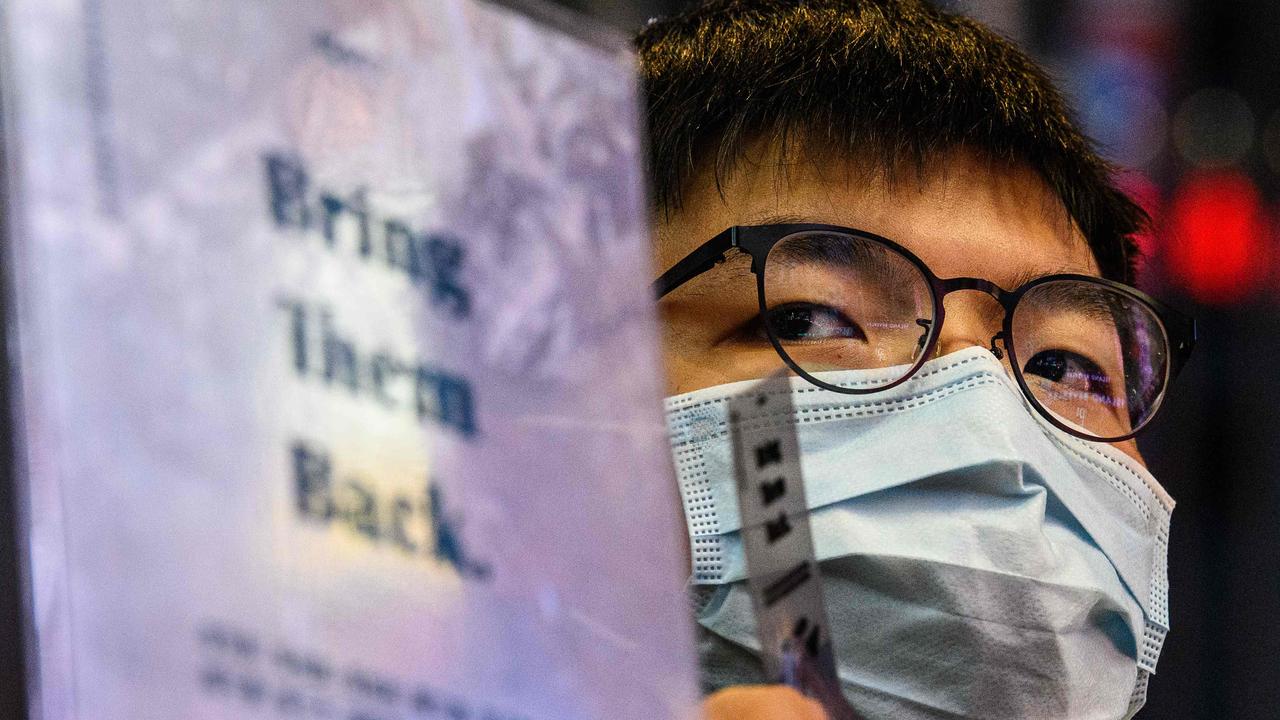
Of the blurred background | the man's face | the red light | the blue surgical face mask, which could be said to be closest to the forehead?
the man's face

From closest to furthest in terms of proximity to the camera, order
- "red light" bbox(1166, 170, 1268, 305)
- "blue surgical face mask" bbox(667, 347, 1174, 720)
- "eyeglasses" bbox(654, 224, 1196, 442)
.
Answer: "blue surgical face mask" bbox(667, 347, 1174, 720) < "eyeglasses" bbox(654, 224, 1196, 442) < "red light" bbox(1166, 170, 1268, 305)

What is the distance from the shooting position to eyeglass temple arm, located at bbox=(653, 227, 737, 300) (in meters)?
0.99

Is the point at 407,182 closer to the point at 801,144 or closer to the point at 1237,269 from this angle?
the point at 801,144

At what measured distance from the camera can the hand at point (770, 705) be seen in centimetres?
49

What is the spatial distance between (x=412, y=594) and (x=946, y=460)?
0.62 m

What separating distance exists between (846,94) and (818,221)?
0.14m

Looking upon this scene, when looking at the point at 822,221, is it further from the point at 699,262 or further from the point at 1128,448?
the point at 1128,448

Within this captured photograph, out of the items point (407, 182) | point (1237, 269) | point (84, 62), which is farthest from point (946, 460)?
point (1237, 269)

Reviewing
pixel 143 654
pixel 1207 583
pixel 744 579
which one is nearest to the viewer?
pixel 143 654

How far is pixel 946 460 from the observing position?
3.04ft

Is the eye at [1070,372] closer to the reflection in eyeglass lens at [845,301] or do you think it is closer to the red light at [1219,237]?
the reflection in eyeglass lens at [845,301]

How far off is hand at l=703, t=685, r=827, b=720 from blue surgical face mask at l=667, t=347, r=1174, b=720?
310 millimetres

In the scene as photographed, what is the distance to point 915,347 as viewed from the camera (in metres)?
1.00

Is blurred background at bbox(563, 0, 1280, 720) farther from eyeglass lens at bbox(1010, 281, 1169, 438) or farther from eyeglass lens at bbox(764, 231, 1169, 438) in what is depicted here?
eyeglass lens at bbox(764, 231, 1169, 438)
